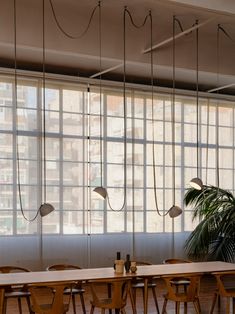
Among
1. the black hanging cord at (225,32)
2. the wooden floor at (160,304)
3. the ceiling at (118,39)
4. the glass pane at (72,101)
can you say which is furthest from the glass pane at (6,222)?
the black hanging cord at (225,32)

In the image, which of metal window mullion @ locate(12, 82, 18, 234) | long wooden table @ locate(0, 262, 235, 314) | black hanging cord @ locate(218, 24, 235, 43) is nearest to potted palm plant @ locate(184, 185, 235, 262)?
long wooden table @ locate(0, 262, 235, 314)

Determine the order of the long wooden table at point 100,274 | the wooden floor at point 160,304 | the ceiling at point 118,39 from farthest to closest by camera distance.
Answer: the ceiling at point 118,39 → the wooden floor at point 160,304 → the long wooden table at point 100,274

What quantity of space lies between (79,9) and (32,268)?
13.8ft

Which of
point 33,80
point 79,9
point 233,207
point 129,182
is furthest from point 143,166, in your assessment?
point 79,9

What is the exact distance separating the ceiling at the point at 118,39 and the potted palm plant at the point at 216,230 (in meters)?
2.23

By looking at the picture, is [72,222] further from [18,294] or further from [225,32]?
[225,32]

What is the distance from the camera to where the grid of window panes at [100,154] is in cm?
882

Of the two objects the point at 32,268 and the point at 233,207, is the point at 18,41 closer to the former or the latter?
the point at 32,268

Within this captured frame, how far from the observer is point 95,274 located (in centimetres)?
566

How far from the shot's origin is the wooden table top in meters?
5.27

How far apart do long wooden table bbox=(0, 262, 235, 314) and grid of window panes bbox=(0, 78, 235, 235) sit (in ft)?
9.46

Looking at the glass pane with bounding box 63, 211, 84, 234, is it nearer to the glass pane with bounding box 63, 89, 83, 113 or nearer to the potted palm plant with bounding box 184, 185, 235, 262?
the glass pane with bounding box 63, 89, 83, 113

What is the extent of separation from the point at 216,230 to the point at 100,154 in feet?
7.97

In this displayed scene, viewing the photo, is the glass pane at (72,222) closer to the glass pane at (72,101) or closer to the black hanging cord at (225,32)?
the glass pane at (72,101)
